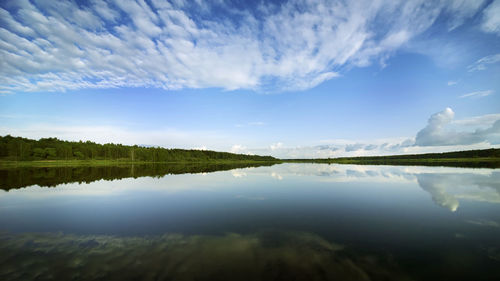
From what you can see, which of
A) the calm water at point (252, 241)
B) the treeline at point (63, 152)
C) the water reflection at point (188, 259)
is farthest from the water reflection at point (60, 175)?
the treeline at point (63, 152)

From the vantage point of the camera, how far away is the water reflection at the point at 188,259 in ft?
21.6

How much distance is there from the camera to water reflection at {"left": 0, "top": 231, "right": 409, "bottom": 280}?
6.58 m

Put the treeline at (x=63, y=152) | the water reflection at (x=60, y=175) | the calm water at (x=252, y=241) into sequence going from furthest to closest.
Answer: the treeline at (x=63, y=152), the water reflection at (x=60, y=175), the calm water at (x=252, y=241)

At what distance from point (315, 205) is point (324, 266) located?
33.5 ft

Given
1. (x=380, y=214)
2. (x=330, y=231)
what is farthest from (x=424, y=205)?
(x=330, y=231)

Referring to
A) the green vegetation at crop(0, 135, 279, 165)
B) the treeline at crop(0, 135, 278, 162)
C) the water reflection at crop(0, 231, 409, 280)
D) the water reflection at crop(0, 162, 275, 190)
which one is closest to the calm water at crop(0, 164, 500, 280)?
the water reflection at crop(0, 231, 409, 280)

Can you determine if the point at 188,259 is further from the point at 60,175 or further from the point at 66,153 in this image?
the point at 66,153

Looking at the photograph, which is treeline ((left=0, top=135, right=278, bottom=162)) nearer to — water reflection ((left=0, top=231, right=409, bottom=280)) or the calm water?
the calm water

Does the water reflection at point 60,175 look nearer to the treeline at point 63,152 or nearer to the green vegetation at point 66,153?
the green vegetation at point 66,153

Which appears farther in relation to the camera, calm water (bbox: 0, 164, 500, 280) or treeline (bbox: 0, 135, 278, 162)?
treeline (bbox: 0, 135, 278, 162)

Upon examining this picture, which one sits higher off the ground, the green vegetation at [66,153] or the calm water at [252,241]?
the green vegetation at [66,153]

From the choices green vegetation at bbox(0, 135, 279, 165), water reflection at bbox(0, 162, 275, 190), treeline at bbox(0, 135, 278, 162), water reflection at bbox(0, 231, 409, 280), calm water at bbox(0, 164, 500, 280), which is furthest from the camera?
treeline at bbox(0, 135, 278, 162)

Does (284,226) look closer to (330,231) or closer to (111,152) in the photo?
(330,231)

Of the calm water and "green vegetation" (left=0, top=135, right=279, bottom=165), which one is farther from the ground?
"green vegetation" (left=0, top=135, right=279, bottom=165)
